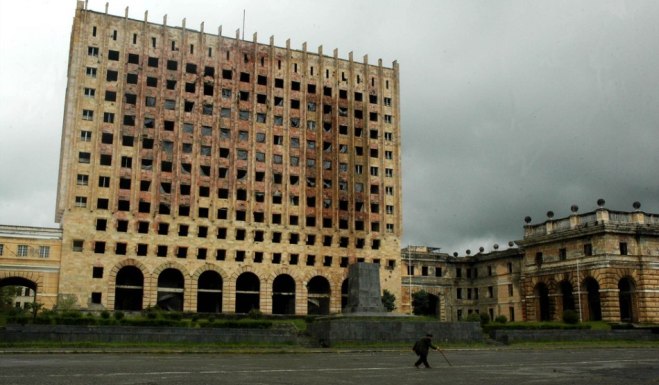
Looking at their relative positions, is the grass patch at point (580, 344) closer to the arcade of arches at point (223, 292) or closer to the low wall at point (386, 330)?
the low wall at point (386, 330)

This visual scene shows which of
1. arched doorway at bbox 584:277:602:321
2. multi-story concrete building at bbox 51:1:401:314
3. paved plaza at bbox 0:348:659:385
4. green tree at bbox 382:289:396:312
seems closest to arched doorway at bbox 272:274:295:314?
multi-story concrete building at bbox 51:1:401:314

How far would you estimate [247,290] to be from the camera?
7369 centimetres

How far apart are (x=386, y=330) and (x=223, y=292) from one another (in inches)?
Answer: 1323

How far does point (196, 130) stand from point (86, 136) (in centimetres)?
1142

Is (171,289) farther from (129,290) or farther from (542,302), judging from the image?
(542,302)

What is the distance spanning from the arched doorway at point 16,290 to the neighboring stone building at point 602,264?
4870cm

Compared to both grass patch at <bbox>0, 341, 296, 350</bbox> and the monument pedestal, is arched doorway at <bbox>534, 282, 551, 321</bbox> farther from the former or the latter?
grass patch at <bbox>0, 341, 296, 350</bbox>

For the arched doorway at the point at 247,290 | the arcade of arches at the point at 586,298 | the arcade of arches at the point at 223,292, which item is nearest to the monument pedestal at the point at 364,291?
the arcade of arches at the point at 586,298

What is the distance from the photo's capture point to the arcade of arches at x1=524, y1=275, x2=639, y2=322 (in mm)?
56688

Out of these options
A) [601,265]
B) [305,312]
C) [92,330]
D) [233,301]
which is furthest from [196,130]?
[601,265]

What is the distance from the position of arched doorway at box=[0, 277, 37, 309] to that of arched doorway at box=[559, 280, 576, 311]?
162 ft

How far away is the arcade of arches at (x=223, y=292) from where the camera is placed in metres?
66.6

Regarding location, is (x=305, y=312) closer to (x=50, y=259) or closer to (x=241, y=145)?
(x=241, y=145)

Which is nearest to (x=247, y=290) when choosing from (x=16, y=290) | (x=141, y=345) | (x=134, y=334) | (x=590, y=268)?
(x=590, y=268)
